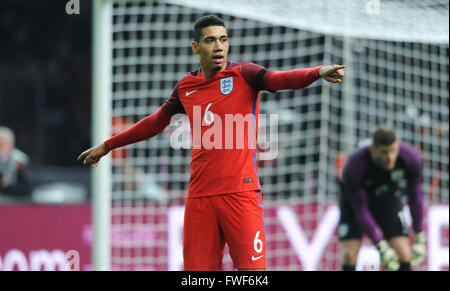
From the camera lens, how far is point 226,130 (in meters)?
3.78

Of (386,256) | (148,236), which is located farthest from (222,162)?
(148,236)

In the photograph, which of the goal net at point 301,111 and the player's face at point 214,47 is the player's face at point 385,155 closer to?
the goal net at point 301,111

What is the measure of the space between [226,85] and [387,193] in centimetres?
264

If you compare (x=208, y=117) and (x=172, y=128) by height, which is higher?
(x=172, y=128)

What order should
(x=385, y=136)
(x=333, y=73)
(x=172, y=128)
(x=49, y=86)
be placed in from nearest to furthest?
(x=333, y=73)
(x=385, y=136)
(x=172, y=128)
(x=49, y=86)

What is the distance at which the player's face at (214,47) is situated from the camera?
12.6 feet

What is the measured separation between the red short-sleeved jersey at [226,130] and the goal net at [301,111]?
2652 millimetres

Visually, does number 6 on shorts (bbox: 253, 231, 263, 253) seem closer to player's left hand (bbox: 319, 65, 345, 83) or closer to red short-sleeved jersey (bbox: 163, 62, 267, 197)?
red short-sleeved jersey (bbox: 163, 62, 267, 197)

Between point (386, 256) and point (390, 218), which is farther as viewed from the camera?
point (390, 218)

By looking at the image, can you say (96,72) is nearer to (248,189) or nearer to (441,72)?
(248,189)

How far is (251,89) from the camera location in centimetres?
386

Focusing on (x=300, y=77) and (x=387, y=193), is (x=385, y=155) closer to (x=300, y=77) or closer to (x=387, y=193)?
(x=387, y=193)

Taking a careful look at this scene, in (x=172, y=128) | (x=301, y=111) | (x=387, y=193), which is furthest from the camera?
(x=301, y=111)

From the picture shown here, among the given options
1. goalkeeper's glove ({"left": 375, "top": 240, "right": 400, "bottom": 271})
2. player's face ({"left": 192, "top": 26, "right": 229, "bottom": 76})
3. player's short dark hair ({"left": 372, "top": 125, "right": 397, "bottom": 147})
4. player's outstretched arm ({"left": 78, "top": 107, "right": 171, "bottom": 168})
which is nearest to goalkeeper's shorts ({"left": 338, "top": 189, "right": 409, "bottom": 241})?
goalkeeper's glove ({"left": 375, "top": 240, "right": 400, "bottom": 271})
